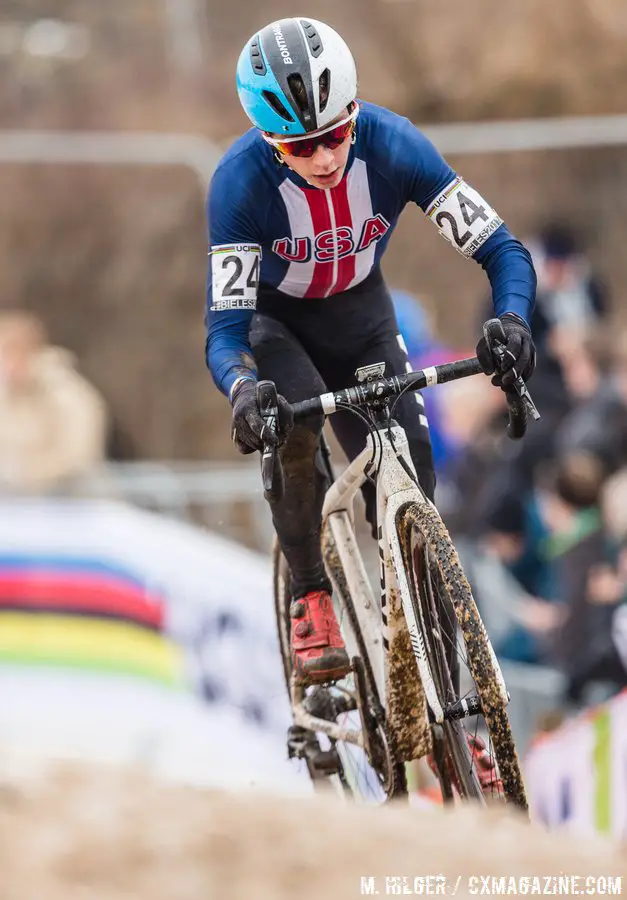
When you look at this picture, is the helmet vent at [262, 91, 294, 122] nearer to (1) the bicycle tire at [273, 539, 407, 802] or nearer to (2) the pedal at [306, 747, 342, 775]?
(1) the bicycle tire at [273, 539, 407, 802]

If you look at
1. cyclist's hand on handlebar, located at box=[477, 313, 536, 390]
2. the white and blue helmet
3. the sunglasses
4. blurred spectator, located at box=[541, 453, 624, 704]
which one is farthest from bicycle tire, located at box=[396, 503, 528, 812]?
blurred spectator, located at box=[541, 453, 624, 704]

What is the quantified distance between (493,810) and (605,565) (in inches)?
128

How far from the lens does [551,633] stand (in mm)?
9398

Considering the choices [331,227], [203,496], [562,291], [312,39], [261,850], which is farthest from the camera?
[203,496]

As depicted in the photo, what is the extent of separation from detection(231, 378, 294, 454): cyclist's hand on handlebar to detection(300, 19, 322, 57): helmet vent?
1.29 meters

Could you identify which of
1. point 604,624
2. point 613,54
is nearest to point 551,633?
point 604,624

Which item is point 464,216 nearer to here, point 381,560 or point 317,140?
point 317,140

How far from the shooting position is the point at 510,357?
5.51 m

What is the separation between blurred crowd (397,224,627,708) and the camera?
29.6 feet

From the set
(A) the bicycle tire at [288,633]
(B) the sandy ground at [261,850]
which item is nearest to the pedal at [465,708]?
(B) the sandy ground at [261,850]

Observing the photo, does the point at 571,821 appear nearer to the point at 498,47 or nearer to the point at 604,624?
the point at 604,624

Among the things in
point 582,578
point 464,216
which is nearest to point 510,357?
point 464,216

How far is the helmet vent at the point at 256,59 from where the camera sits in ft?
18.4

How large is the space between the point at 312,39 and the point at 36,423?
26.5 ft
